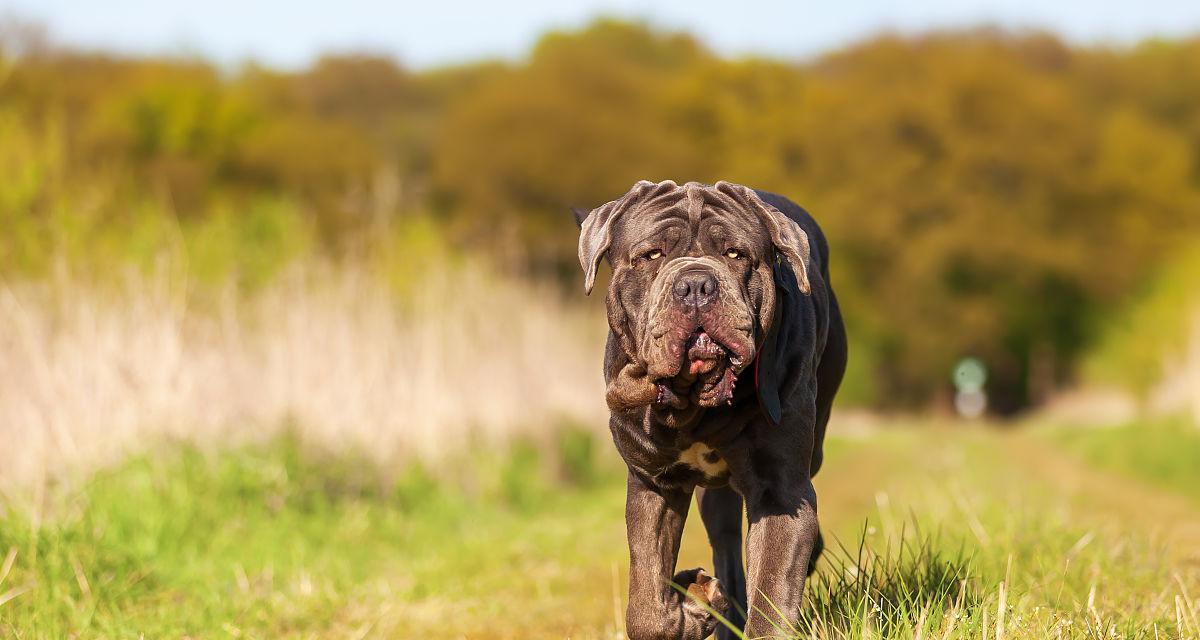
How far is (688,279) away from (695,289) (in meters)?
0.03

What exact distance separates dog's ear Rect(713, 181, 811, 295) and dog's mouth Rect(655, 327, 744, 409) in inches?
13.4

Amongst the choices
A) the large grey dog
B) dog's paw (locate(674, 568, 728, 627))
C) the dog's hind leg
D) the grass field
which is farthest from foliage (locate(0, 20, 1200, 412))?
the large grey dog

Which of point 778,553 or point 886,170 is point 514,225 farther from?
point 886,170

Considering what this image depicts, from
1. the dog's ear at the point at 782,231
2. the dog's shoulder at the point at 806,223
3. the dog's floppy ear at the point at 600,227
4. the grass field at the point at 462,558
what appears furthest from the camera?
the dog's shoulder at the point at 806,223

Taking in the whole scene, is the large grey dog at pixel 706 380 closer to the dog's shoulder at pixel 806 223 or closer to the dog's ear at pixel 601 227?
the dog's ear at pixel 601 227

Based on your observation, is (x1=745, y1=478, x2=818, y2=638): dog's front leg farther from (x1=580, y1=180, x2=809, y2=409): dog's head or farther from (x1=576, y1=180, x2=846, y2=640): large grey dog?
(x1=580, y1=180, x2=809, y2=409): dog's head

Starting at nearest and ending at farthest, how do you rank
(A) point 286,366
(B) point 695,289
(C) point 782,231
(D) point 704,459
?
(B) point 695,289
(C) point 782,231
(D) point 704,459
(A) point 286,366

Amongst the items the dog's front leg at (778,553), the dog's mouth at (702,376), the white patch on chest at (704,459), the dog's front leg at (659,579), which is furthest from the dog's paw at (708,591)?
the dog's mouth at (702,376)

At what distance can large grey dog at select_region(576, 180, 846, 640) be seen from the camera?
378 centimetres

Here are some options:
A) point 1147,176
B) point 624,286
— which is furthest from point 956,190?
point 624,286

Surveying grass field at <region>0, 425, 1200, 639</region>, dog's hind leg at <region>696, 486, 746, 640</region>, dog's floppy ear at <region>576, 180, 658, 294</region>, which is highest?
dog's floppy ear at <region>576, 180, 658, 294</region>

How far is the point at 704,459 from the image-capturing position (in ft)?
14.0

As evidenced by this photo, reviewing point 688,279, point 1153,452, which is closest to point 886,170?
point 1153,452

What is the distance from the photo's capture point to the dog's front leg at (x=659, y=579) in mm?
4301
